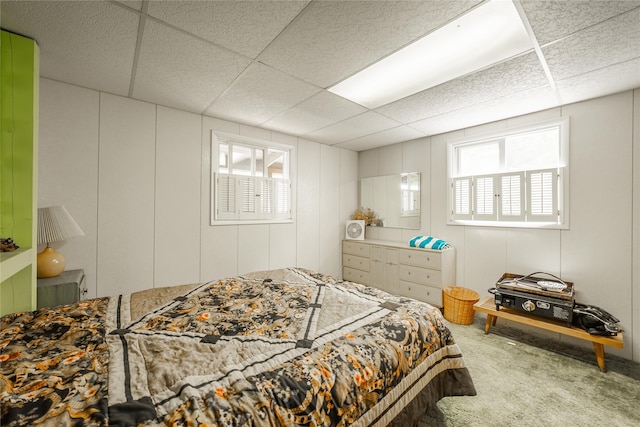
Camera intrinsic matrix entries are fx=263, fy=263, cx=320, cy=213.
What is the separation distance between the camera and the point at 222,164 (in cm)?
347

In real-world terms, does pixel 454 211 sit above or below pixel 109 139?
below

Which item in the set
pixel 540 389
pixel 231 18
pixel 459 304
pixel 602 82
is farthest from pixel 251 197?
pixel 602 82

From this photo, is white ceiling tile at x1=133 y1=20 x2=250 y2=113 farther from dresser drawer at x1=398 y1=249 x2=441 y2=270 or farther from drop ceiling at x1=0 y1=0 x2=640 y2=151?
dresser drawer at x1=398 y1=249 x2=441 y2=270

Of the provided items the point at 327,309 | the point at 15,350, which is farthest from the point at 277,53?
the point at 15,350

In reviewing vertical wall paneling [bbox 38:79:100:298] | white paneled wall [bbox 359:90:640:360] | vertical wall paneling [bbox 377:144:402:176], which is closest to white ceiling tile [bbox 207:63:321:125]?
vertical wall paneling [bbox 38:79:100:298]

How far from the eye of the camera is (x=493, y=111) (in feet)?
9.67

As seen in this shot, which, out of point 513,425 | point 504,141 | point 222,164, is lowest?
point 513,425

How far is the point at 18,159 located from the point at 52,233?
63 cm

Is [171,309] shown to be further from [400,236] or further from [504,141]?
[504,141]

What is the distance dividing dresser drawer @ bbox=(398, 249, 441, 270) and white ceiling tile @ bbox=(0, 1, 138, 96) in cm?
366

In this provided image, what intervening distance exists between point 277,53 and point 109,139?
198 cm

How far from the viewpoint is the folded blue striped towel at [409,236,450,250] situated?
354cm

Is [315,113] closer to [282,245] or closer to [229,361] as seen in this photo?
[282,245]


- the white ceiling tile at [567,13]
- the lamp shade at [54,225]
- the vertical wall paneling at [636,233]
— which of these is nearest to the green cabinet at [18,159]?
the lamp shade at [54,225]
